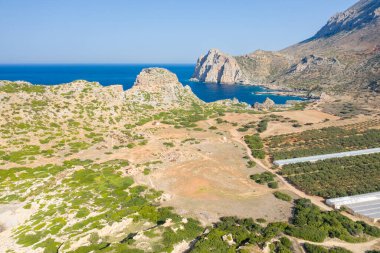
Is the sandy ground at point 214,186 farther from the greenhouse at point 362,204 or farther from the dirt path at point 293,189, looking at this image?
the greenhouse at point 362,204

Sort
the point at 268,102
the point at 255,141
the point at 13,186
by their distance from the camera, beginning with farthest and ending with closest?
1. the point at 268,102
2. the point at 255,141
3. the point at 13,186

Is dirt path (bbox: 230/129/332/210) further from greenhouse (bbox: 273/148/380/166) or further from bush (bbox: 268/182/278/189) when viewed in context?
greenhouse (bbox: 273/148/380/166)

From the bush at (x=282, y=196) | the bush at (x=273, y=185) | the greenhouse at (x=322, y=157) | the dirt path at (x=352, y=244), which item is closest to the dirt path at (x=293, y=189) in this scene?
the bush at (x=273, y=185)

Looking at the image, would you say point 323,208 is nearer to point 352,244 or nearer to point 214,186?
point 352,244

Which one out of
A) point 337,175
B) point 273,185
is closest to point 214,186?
point 273,185

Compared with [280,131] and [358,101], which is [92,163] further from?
[358,101]

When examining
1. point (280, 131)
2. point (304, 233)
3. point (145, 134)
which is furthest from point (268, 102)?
point (304, 233)

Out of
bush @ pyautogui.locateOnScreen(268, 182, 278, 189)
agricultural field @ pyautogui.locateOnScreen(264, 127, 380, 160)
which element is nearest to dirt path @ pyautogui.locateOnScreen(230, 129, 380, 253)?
bush @ pyautogui.locateOnScreen(268, 182, 278, 189)
